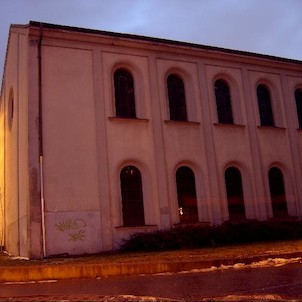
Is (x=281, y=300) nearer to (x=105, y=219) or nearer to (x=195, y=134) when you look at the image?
(x=105, y=219)

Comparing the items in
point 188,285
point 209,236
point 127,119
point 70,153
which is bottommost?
point 188,285

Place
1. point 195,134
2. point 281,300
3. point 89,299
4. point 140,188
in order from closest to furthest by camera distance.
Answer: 1. point 281,300
2. point 89,299
3. point 140,188
4. point 195,134

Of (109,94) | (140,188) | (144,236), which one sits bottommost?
(144,236)

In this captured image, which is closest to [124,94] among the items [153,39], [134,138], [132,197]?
[134,138]

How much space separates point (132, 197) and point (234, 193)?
460 centimetres

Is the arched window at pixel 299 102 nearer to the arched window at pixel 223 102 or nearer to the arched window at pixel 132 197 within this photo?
the arched window at pixel 223 102

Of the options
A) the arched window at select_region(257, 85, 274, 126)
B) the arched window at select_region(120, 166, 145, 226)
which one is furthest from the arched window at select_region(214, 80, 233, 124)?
the arched window at select_region(120, 166, 145, 226)

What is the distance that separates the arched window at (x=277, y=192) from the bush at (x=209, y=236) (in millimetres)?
2381

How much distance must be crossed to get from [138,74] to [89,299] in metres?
12.7

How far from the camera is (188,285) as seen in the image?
7.76 m

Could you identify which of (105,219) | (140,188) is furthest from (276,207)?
(105,219)

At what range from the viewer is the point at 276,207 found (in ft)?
62.7

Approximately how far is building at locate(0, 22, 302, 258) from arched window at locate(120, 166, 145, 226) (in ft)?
0.13

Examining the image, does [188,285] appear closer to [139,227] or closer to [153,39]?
[139,227]
